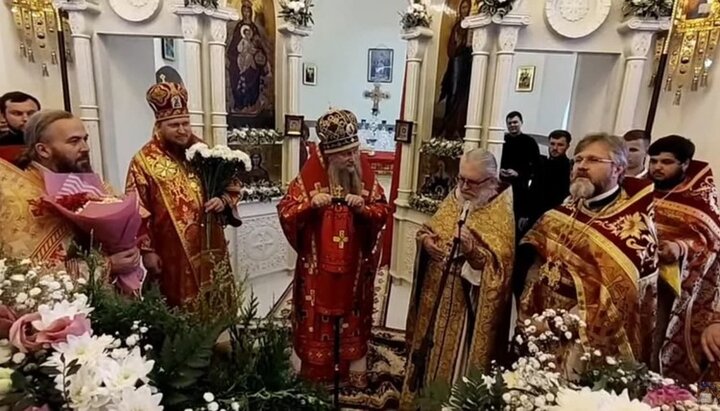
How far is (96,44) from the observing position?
419 centimetres

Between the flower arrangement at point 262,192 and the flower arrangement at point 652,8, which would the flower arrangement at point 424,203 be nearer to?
the flower arrangement at point 262,192

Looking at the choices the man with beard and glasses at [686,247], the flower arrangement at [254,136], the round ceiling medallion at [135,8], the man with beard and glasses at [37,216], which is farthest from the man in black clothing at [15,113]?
the man with beard and glasses at [686,247]

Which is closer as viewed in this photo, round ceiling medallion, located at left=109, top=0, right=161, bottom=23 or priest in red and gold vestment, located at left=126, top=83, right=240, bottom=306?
priest in red and gold vestment, located at left=126, top=83, right=240, bottom=306

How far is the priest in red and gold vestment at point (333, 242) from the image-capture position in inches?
104

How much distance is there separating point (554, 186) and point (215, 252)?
2.89 m

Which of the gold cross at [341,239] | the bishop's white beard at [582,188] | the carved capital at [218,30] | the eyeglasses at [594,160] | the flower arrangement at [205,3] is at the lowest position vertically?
the gold cross at [341,239]

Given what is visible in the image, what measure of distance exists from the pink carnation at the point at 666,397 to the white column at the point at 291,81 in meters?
4.60

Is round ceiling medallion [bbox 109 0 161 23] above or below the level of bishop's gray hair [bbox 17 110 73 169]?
above

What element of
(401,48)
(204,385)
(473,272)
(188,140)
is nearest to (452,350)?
(473,272)

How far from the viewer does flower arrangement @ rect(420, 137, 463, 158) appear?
180 inches

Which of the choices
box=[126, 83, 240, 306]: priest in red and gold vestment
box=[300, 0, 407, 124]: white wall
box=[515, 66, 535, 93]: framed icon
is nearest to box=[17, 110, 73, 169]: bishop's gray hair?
box=[126, 83, 240, 306]: priest in red and gold vestment

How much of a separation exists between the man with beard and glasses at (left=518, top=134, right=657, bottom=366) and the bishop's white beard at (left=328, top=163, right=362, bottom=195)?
3.70 ft

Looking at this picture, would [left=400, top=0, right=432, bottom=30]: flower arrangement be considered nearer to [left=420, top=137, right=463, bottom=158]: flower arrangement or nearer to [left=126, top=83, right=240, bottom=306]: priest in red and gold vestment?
[left=420, top=137, right=463, bottom=158]: flower arrangement

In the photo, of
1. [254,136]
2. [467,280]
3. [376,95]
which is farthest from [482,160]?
Answer: [376,95]
